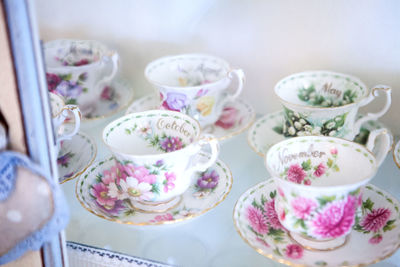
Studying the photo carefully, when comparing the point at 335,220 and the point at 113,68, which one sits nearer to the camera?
the point at 335,220

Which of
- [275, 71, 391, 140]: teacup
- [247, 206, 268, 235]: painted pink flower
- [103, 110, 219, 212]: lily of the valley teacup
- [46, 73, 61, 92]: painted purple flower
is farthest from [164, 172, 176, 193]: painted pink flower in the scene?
[46, 73, 61, 92]: painted purple flower

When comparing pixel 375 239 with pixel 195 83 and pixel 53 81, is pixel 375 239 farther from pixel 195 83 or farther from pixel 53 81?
pixel 53 81

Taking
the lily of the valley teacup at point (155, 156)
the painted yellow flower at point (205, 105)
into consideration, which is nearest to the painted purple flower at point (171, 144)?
the lily of the valley teacup at point (155, 156)

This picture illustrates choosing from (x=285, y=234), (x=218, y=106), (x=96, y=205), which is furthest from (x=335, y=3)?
(x=96, y=205)

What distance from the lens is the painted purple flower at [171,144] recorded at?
69 cm

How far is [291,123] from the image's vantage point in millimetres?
716

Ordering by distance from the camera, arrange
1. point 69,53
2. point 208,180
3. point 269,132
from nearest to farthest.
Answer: point 208,180, point 269,132, point 69,53

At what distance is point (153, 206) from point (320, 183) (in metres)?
0.24

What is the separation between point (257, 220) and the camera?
597 mm

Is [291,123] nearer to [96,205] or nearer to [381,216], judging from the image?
[381,216]

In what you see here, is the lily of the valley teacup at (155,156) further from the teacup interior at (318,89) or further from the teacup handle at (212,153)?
the teacup interior at (318,89)

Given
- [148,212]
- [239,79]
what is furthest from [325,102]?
[148,212]

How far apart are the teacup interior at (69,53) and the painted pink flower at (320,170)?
1.66 ft

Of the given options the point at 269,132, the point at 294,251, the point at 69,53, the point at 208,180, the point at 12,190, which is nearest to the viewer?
the point at 12,190
